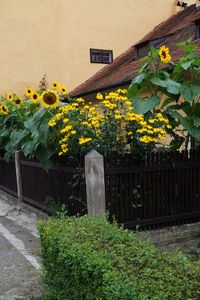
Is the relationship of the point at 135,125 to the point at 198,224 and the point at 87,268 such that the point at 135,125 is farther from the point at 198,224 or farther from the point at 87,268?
the point at 87,268

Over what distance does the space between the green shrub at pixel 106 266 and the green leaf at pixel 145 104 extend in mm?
1977

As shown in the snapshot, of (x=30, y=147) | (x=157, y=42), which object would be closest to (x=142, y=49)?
(x=157, y=42)

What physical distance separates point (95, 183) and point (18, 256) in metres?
1.48

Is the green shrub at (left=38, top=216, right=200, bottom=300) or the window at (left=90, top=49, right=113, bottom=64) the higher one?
the window at (left=90, top=49, right=113, bottom=64)

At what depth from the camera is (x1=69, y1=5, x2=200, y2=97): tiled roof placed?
38.2ft

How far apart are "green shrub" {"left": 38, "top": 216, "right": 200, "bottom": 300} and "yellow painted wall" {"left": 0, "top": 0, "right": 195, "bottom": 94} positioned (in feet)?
38.2

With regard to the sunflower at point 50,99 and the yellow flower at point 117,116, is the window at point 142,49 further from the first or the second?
the yellow flower at point 117,116

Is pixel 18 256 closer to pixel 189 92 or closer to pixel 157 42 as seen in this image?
pixel 189 92

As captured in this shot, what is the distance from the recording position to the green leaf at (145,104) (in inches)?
195

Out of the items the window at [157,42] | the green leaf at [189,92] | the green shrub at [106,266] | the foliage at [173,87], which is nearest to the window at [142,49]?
the window at [157,42]

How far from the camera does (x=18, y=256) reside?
5.04 meters

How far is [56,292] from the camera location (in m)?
3.24

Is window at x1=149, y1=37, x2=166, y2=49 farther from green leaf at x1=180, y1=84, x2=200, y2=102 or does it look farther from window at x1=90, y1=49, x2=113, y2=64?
green leaf at x1=180, y1=84, x2=200, y2=102

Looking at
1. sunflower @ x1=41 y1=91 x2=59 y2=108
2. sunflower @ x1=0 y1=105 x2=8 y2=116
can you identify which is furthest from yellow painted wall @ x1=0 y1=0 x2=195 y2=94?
sunflower @ x1=41 y1=91 x2=59 y2=108
